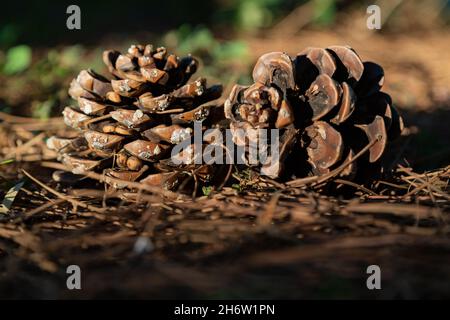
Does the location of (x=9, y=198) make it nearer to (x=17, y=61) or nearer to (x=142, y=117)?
(x=142, y=117)

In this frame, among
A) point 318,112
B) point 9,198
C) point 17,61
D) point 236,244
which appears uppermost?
point 17,61

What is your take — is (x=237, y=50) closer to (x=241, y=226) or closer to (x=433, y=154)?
(x=433, y=154)

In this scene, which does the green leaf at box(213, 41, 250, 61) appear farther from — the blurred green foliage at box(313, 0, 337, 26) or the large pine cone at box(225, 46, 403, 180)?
the large pine cone at box(225, 46, 403, 180)

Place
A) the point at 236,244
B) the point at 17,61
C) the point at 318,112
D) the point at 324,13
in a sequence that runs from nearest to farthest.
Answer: the point at 236,244 < the point at 318,112 < the point at 17,61 < the point at 324,13

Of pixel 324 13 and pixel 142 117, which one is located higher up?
pixel 324 13

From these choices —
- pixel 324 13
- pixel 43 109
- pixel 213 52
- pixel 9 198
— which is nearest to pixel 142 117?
pixel 9 198

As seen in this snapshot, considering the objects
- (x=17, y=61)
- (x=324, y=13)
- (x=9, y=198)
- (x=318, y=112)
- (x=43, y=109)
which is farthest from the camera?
(x=324, y=13)

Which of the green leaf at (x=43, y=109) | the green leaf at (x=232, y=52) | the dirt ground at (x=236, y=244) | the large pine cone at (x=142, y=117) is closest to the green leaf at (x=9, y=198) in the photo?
the dirt ground at (x=236, y=244)

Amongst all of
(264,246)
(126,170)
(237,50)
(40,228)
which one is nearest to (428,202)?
(264,246)
